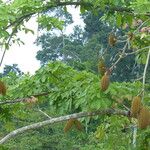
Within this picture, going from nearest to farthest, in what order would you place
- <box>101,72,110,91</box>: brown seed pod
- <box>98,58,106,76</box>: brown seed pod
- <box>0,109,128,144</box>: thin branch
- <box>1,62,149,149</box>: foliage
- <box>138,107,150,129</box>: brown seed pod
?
<box>138,107,150,129</box>: brown seed pod
<box>101,72,110,91</box>: brown seed pod
<box>98,58,106,76</box>: brown seed pod
<box>0,109,128,144</box>: thin branch
<box>1,62,149,149</box>: foliage

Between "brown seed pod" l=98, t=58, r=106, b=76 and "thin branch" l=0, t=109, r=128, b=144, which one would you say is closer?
"brown seed pod" l=98, t=58, r=106, b=76

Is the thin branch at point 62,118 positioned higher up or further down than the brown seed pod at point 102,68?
further down

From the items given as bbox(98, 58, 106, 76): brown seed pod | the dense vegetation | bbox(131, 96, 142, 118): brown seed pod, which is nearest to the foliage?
the dense vegetation

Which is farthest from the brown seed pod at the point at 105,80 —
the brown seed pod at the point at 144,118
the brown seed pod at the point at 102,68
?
the brown seed pod at the point at 144,118

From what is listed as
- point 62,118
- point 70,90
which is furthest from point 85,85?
point 62,118

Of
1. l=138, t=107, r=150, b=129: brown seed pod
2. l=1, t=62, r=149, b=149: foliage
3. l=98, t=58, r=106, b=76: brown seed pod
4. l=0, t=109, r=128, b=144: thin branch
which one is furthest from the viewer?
l=1, t=62, r=149, b=149: foliage

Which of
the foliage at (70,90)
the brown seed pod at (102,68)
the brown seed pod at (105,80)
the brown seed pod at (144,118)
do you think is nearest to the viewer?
the brown seed pod at (144,118)

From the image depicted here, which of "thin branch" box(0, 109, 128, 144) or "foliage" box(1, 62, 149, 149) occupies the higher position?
"foliage" box(1, 62, 149, 149)

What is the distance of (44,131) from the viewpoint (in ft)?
79.6

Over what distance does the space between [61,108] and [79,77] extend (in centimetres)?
40

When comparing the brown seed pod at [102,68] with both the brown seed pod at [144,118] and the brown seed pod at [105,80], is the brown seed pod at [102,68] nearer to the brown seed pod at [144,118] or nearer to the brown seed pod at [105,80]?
the brown seed pod at [105,80]

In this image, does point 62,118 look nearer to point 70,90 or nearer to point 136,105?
point 70,90

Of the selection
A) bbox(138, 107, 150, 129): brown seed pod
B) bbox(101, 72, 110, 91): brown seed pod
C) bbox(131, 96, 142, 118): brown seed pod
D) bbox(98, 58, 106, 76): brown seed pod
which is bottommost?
bbox(138, 107, 150, 129): brown seed pod

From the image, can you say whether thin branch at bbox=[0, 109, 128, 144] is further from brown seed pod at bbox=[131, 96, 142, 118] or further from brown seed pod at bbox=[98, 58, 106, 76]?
brown seed pod at bbox=[131, 96, 142, 118]
